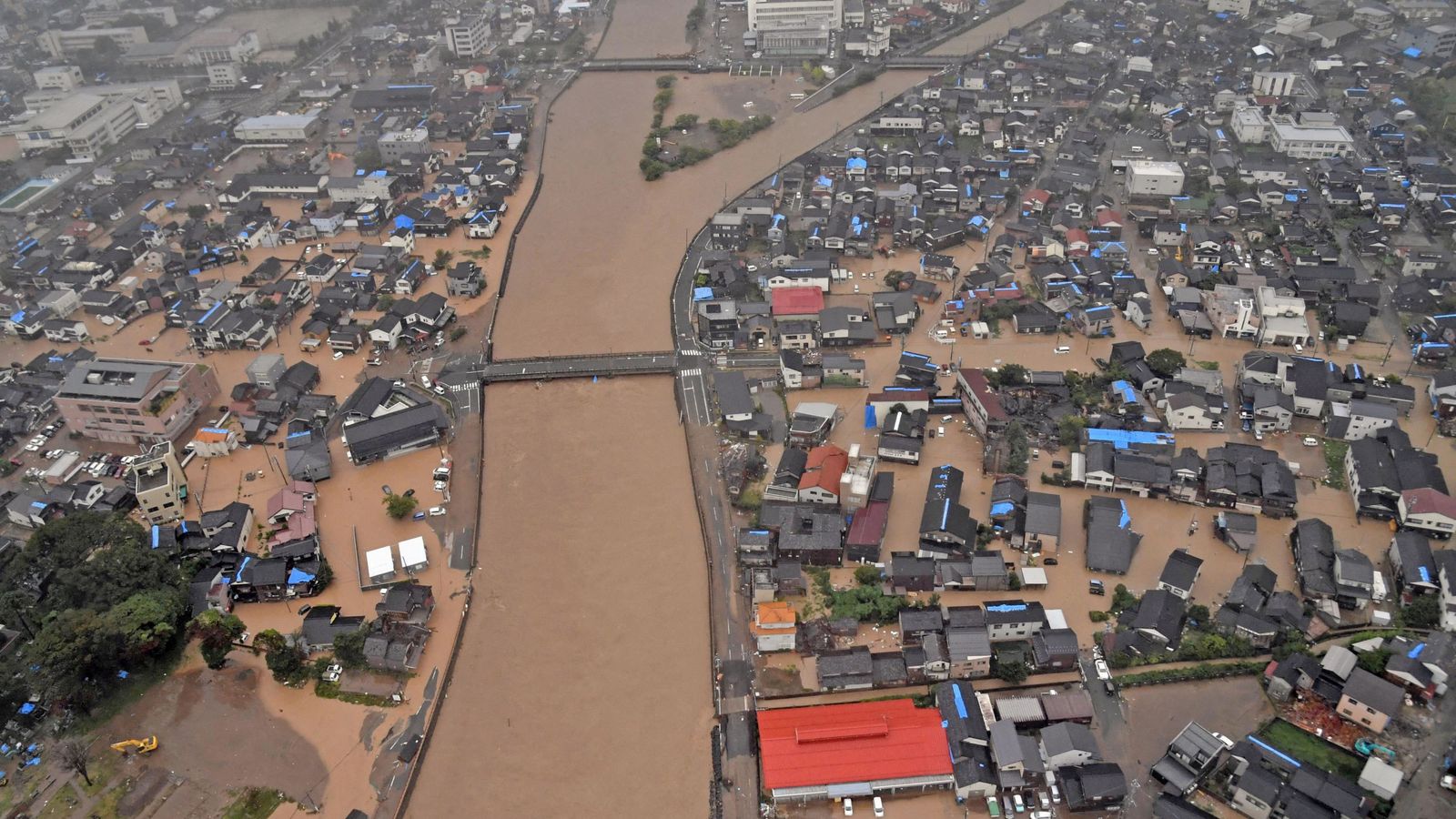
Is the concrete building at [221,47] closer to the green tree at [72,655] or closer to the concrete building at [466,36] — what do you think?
the concrete building at [466,36]

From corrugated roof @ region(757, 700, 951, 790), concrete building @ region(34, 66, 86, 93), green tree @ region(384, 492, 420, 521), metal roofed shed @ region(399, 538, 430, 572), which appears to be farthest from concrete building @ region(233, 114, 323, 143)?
corrugated roof @ region(757, 700, 951, 790)

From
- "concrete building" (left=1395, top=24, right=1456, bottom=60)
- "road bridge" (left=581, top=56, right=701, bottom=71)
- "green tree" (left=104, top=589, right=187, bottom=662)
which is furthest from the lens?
"road bridge" (left=581, top=56, right=701, bottom=71)

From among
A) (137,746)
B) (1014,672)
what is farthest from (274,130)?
(1014,672)

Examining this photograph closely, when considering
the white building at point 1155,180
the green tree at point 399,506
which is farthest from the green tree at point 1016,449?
the white building at point 1155,180

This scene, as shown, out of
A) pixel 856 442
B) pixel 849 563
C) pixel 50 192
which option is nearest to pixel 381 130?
pixel 50 192

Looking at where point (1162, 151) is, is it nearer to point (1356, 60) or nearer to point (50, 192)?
point (1356, 60)

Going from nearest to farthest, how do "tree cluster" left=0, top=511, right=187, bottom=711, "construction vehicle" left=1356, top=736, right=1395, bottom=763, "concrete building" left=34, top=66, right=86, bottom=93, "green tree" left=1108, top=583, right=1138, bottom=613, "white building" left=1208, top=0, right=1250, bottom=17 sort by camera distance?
"construction vehicle" left=1356, top=736, right=1395, bottom=763 < "tree cluster" left=0, top=511, right=187, bottom=711 < "green tree" left=1108, top=583, right=1138, bottom=613 < "concrete building" left=34, top=66, right=86, bottom=93 < "white building" left=1208, top=0, right=1250, bottom=17

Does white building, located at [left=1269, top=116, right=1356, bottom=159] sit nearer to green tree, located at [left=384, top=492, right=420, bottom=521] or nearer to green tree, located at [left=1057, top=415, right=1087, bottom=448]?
green tree, located at [left=1057, top=415, right=1087, bottom=448]
